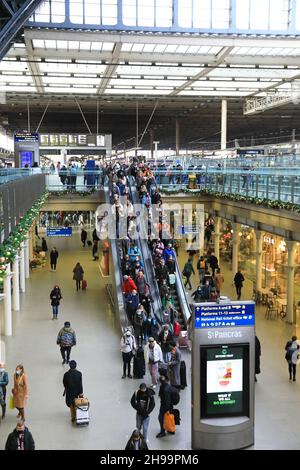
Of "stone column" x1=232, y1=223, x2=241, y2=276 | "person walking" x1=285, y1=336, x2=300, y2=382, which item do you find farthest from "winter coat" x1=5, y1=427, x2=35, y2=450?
"stone column" x1=232, y1=223, x2=241, y2=276

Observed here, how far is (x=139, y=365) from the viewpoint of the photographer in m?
14.7

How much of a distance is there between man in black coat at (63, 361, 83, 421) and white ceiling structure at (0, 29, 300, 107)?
73.3 feet

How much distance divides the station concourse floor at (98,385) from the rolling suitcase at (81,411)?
167 mm

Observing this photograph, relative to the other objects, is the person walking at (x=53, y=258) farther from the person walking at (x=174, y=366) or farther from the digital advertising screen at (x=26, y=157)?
the person walking at (x=174, y=366)

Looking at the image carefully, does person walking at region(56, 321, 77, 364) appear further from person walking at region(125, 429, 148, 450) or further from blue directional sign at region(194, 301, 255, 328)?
person walking at region(125, 429, 148, 450)

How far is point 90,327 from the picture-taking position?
1991cm

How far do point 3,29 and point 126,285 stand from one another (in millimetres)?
15053

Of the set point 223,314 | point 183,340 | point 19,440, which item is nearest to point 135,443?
point 19,440

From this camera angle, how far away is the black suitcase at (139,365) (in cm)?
1454

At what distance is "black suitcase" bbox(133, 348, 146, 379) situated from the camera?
47.7 feet

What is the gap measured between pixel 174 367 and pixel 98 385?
1.95m

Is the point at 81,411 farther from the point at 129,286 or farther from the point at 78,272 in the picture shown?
the point at 78,272
